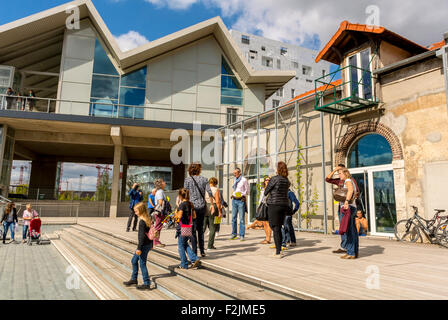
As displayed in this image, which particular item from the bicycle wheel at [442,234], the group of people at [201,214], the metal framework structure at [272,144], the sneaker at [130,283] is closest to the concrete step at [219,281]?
the group of people at [201,214]

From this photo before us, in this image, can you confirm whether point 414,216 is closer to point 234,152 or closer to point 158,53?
point 234,152

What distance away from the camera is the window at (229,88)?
22547 millimetres

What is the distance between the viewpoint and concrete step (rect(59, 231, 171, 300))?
4.04m

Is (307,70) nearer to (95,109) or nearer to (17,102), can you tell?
(95,109)

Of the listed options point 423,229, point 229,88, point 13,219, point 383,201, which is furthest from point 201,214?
point 229,88

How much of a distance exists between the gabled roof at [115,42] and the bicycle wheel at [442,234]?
16645mm

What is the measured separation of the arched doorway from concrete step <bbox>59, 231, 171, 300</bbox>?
25.9 ft

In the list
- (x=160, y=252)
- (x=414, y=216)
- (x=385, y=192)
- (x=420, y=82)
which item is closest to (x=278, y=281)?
(x=160, y=252)

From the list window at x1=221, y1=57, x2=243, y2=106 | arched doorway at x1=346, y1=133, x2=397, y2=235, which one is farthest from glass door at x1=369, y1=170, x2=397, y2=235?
window at x1=221, y1=57, x2=243, y2=106

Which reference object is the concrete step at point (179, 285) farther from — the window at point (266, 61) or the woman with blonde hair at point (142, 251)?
the window at point (266, 61)

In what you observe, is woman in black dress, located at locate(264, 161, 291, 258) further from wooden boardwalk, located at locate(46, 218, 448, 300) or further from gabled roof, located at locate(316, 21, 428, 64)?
gabled roof, located at locate(316, 21, 428, 64)
